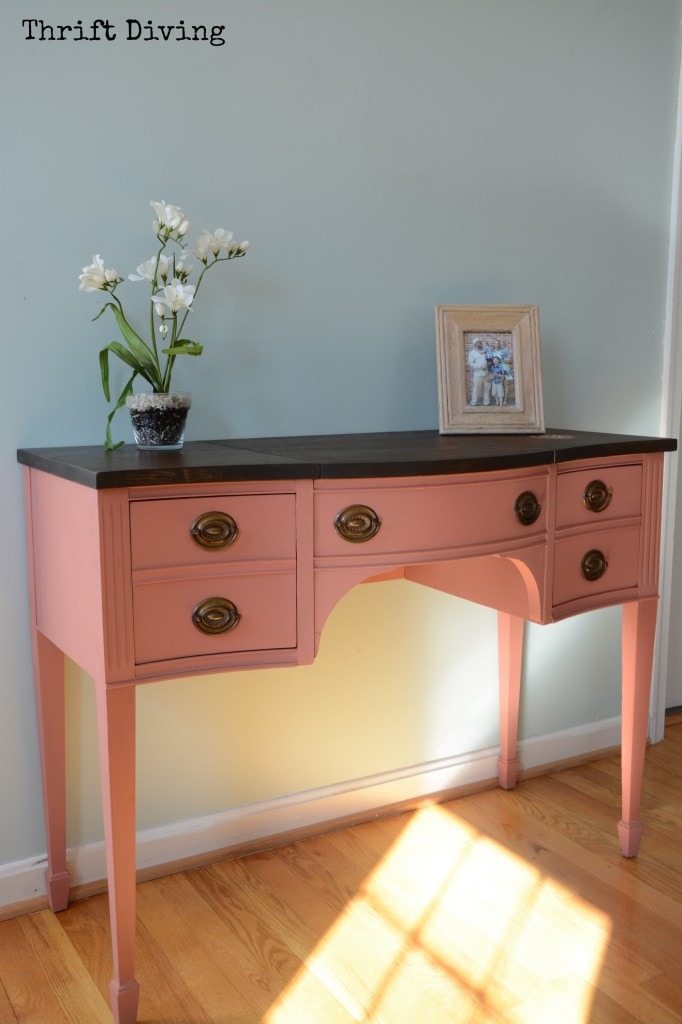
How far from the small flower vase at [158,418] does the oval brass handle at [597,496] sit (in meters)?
0.72

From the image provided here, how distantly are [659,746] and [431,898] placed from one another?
3.25ft

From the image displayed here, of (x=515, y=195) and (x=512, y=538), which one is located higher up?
A: (x=515, y=195)

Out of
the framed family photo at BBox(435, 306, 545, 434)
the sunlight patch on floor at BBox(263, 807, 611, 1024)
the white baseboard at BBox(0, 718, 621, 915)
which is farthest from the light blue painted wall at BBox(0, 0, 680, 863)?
the sunlight patch on floor at BBox(263, 807, 611, 1024)

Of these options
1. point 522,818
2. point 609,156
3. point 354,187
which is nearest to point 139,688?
point 522,818

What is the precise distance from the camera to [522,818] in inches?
84.8

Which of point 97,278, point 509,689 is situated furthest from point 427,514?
point 509,689

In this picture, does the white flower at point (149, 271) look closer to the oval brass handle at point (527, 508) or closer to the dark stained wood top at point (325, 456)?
the dark stained wood top at point (325, 456)

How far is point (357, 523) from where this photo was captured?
1479mm

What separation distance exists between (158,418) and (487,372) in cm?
71

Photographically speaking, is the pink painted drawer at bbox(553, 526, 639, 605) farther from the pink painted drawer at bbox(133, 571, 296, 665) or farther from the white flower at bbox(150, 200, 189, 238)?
the white flower at bbox(150, 200, 189, 238)

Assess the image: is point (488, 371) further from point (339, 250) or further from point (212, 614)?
point (212, 614)

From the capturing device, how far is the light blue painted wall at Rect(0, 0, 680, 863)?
1.70m

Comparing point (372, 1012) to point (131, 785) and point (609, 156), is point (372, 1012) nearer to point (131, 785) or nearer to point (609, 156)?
point (131, 785)

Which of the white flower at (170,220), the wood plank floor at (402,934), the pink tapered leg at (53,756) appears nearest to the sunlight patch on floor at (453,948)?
the wood plank floor at (402,934)
